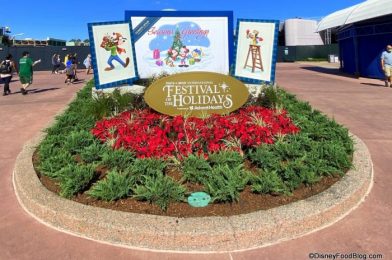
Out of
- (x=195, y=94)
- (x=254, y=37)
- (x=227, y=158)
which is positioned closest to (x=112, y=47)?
(x=195, y=94)

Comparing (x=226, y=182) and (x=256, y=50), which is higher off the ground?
(x=256, y=50)

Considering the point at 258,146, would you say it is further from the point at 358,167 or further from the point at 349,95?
the point at 349,95

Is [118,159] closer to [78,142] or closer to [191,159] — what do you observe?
[191,159]

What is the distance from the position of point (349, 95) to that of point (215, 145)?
8670 mm

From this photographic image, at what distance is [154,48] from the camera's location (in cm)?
888

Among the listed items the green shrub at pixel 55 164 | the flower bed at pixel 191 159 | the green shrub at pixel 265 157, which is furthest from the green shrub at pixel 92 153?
the green shrub at pixel 265 157

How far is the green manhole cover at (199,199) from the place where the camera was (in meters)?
3.75

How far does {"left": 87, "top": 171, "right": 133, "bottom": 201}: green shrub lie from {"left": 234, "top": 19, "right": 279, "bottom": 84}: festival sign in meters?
4.77

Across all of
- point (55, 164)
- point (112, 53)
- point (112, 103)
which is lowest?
point (55, 164)

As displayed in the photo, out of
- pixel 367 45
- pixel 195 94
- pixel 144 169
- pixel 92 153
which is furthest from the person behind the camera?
pixel 367 45

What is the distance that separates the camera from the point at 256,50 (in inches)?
312

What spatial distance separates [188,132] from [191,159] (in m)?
0.93

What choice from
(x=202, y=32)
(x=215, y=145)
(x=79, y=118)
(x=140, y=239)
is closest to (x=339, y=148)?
(x=215, y=145)

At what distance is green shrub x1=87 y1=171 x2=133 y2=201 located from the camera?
3771 mm
